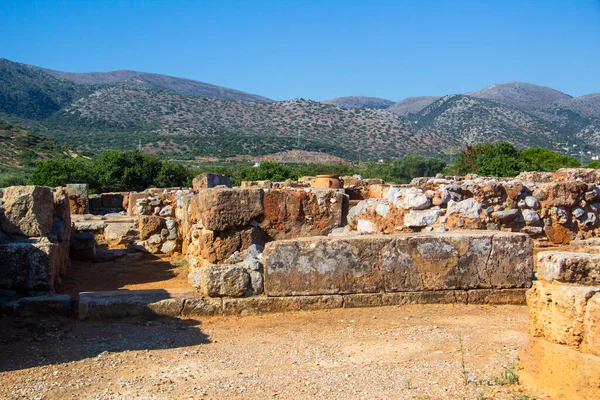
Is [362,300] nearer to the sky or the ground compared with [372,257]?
nearer to the ground

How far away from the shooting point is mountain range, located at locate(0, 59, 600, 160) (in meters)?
56.9

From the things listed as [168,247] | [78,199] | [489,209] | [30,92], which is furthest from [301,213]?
[30,92]

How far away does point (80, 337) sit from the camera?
4.91m

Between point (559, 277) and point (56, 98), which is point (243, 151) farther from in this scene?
point (559, 277)

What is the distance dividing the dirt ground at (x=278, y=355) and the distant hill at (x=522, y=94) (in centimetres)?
11471

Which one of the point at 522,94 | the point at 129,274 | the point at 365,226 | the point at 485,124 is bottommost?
the point at 129,274

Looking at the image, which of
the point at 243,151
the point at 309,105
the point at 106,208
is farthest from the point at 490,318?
the point at 309,105

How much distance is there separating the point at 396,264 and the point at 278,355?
5.59 ft

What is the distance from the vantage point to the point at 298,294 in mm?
5602

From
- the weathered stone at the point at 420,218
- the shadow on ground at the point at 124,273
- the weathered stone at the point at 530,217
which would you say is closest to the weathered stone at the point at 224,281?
the shadow on ground at the point at 124,273

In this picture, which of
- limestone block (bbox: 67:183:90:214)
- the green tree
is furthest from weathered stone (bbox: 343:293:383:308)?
the green tree

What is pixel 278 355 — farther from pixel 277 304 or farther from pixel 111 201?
pixel 111 201

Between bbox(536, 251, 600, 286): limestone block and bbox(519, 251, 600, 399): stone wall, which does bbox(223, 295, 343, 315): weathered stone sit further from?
bbox(536, 251, 600, 286): limestone block

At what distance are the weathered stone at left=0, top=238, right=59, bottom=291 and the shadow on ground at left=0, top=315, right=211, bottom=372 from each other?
69 centimetres
